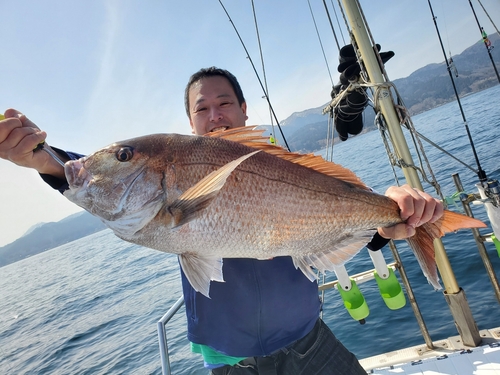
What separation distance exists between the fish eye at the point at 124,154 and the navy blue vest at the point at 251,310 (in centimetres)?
114

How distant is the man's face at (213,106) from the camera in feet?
8.86

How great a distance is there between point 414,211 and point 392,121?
7.74 ft

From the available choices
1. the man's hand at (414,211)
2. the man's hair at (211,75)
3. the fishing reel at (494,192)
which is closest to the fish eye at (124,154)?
the man's hair at (211,75)

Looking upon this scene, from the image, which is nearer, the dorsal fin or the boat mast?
the dorsal fin

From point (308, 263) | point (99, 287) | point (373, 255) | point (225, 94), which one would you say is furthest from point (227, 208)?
point (99, 287)

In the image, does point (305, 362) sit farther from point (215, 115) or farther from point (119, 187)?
point (215, 115)

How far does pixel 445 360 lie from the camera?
11.5ft

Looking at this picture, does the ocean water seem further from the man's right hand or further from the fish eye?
the man's right hand

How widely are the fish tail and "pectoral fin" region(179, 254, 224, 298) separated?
1.31m

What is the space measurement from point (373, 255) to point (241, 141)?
11.6 feet

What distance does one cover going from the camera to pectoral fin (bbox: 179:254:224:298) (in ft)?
5.40

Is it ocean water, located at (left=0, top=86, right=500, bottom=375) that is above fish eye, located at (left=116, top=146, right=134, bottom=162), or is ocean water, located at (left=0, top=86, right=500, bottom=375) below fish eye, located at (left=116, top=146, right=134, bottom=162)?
below

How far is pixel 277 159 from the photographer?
183 centimetres

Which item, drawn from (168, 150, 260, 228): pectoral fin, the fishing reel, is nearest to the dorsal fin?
(168, 150, 260, 228): pectoral fin
